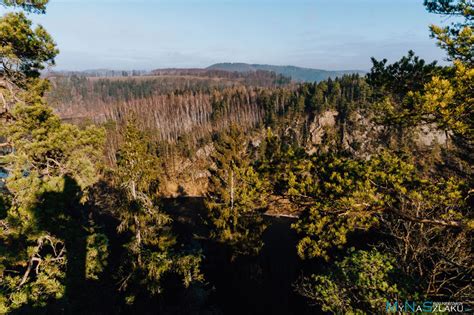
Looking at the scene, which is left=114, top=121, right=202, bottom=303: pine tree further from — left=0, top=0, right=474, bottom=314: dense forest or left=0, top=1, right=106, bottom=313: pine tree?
left=0, top=1, right=106, bottom=313: pine tree

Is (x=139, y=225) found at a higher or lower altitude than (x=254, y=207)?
lower

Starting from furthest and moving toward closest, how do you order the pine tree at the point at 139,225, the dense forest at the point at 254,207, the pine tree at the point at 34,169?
the pine tree at the point at 139,225 < the pine tree at the point at 34,169 < the dense forest at the point at 254,207

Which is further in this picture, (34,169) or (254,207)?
(34,169)

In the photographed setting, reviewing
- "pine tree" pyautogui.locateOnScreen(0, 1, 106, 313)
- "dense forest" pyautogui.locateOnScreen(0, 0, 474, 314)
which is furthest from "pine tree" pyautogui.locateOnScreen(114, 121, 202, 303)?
"pine tree" pyautogui.locateOnScreen(0, 1, 106, 313)

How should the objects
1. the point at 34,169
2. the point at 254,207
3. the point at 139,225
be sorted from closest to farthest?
the point at 254,207, the point at 34,169, the point at 139,225

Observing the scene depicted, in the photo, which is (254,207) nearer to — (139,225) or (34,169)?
(34,169)

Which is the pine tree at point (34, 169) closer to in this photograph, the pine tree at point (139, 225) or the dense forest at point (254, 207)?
the dense forest at point (254, 207)

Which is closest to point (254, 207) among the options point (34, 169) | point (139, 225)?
point (34, 169)

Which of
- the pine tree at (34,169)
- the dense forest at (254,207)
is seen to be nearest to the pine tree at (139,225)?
the dense forest at (254,207)

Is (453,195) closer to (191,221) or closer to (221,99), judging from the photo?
(191,221)

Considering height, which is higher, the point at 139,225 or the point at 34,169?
the point at 34,169

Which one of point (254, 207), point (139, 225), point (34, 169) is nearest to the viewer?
point (254, 207)

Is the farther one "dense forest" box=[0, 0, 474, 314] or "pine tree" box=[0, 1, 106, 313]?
"pine tree" box=[0, 1, 106, 313]
